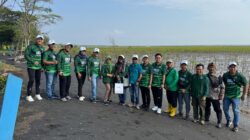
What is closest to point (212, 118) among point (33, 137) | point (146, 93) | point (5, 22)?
point (146, 93)

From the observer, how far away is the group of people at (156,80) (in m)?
9.66

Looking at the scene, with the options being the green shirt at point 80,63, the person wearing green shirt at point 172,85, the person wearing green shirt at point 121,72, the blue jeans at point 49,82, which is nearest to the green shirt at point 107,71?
the person wearing green shirt at point 121,72

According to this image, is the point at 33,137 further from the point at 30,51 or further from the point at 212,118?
the point at 212,118

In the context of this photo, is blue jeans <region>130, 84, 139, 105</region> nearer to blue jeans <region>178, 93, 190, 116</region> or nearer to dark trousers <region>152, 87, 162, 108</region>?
dark trousers <region>152, 87, 162, 108</region>

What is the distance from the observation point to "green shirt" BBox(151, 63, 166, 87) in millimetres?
10352

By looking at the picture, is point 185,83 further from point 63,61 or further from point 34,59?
point 34,59

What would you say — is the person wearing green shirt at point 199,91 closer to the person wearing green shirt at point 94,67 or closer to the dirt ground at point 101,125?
the dirt ground at point 101,125

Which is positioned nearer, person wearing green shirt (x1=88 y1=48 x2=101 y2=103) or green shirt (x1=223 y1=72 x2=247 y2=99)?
green shirt (x1=223 y1=72 x2=247 y2=99)

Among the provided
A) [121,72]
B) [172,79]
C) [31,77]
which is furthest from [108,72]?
[31,77]

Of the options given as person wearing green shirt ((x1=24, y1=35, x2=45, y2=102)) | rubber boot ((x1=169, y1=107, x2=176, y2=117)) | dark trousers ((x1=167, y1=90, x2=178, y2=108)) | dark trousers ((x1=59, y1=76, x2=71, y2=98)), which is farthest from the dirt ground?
person wearing green shirt ((x1=24, y1=35, x2=45, y2=102))

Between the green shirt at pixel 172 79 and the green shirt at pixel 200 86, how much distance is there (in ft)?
1.82

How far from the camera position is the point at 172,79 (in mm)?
10211

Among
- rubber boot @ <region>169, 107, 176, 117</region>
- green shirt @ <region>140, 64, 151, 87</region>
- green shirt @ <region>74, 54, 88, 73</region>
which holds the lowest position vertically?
rubber boot @ <region>169, 107, 176, 117</region>

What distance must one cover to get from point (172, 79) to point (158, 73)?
485 mm
